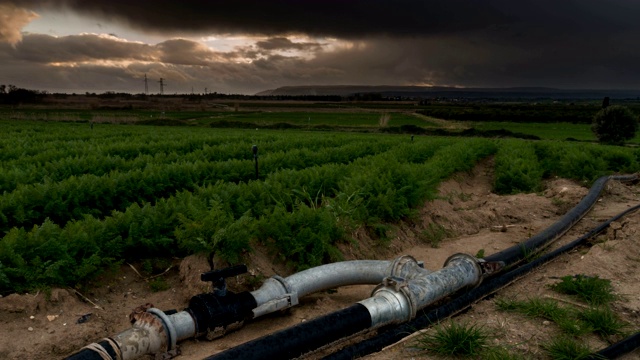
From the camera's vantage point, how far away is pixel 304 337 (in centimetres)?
362

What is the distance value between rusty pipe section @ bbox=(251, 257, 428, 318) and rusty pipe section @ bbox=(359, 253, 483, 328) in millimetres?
315

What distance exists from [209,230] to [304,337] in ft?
7.59

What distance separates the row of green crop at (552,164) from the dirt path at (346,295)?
4902 mm

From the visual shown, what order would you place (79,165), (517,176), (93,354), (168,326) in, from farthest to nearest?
1. (517,176)
2. (79,165)
3. (168,326)
4. (93,354)

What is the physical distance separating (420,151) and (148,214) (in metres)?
11.8

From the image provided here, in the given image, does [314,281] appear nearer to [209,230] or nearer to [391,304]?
[391,304]

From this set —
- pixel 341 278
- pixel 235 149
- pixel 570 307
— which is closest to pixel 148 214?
pixel 341 278

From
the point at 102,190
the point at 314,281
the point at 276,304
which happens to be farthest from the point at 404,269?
the point at 102,190

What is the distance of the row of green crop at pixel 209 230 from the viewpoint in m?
4.97

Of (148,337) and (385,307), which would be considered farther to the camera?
(385,307)

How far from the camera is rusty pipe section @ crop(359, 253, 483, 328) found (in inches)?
163

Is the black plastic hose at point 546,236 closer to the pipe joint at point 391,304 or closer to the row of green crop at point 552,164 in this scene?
the pipe joint at point 391,304

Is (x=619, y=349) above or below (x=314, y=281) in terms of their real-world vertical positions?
below

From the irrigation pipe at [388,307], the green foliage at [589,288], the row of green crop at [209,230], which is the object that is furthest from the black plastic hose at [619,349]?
the row of green crop at [209,230]
